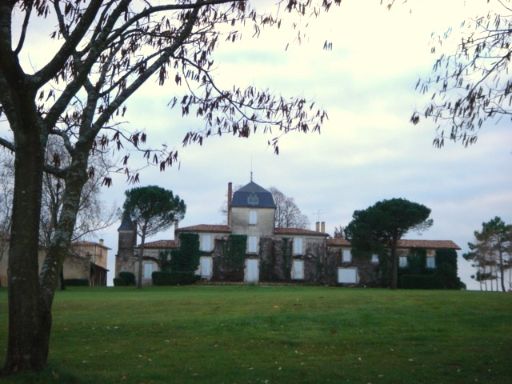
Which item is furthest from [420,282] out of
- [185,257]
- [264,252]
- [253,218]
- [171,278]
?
[171,278]

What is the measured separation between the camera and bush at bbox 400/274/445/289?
183 feet

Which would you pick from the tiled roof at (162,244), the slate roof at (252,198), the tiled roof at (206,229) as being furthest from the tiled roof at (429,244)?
the tiled roof at (162,244)

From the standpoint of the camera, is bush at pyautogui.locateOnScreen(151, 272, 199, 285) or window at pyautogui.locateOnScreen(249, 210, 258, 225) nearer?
bush at pyautogui.locateOnScreen(151, 272, 199, 285)

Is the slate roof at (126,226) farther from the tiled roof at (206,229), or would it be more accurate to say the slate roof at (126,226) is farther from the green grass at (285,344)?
the green grass at (285,344)

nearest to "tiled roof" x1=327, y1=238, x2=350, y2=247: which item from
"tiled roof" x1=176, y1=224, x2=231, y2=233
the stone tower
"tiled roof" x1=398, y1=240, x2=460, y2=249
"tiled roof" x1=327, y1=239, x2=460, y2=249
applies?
"tiled roof" x1=327, y1=239, x2=460, y2=249

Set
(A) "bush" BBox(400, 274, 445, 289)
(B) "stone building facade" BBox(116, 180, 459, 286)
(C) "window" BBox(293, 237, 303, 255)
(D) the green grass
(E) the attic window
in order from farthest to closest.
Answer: (E) the attic window < (C) "window" BBox(293, 237, 303, 255) < (B) "stone building facade" BBox(116, 180, 459, 286) < (A) "bush" BBox(400, 274, 445, 289) < (D) the green grass

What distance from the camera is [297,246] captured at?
2394 inches

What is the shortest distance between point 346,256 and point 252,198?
1018 centimetres

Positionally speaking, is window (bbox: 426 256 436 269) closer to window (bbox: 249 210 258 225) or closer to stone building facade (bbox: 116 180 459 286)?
stone building facade (bbox: 116 180 459 286)

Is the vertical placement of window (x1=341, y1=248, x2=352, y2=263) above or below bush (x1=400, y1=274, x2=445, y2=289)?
above

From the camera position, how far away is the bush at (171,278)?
5653 centimetres

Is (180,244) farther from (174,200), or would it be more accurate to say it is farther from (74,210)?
(74,210)

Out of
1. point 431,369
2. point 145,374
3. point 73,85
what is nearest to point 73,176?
point 73,85

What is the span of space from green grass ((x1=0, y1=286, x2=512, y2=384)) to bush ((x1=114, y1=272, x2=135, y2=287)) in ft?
118
